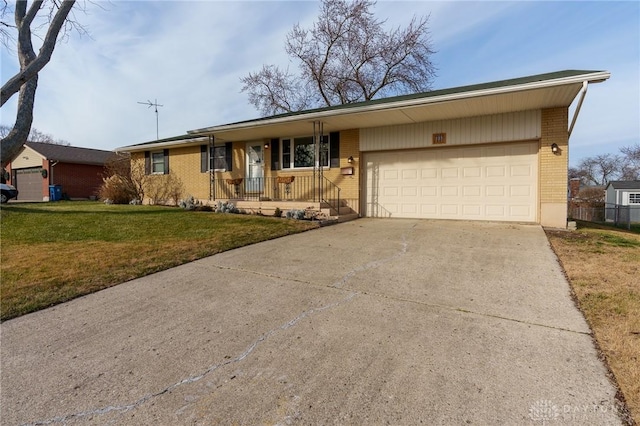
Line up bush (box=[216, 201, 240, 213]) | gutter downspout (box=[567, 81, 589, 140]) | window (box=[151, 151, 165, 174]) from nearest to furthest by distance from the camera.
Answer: gutter downspout (box=[567, 81, 589, 140])
bush (box=[216, 201, 240, 213])
window (box=[151, 151, 165, 174])

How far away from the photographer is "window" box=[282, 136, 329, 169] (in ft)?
37.7

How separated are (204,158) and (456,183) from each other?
10117mm

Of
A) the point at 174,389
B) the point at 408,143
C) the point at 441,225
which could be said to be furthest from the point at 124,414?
the point at 408,143

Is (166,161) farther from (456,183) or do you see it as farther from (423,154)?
(456,183)

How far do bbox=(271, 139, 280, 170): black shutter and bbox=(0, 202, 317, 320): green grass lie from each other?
309cm

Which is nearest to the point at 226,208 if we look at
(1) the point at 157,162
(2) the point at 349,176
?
(2) the point at 349,176

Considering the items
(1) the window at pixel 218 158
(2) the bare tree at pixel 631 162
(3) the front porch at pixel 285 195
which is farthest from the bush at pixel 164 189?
(2) the bare tree at pixel 631 162

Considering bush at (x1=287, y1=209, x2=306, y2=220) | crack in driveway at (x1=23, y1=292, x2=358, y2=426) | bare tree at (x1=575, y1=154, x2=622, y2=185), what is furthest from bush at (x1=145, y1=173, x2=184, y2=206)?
bare tree at (x1=575, y1=154, x2=622, y2=185)

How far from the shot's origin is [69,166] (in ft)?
77.3

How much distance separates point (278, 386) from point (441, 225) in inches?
292

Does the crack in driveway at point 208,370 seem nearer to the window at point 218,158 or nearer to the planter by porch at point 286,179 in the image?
the planter by porch at point 286,179

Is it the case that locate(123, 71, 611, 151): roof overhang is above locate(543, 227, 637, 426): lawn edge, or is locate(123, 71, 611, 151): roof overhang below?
above

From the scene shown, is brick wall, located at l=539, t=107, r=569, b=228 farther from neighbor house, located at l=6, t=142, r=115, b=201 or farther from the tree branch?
neighbor house, located at l=6, t=142, r=115, b=201

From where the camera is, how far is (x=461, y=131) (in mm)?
9391
